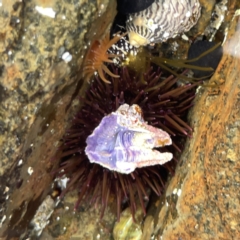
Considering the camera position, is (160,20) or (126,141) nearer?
(126,141)

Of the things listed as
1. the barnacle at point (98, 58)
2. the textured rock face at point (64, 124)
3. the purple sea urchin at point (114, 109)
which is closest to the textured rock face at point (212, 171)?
the textured rock face at point (64, 124)

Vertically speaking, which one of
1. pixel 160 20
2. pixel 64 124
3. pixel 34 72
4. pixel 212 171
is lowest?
pixel 212 171

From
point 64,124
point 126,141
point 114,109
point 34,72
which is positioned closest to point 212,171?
point 126,141

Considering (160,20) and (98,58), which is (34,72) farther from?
(160,20)

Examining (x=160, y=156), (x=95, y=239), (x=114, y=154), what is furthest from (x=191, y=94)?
(x=95, y=239)

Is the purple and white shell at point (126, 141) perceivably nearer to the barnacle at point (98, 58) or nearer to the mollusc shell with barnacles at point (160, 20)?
the barnacle at point (98, 58)

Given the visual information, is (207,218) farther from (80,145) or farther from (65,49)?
(65,49)
